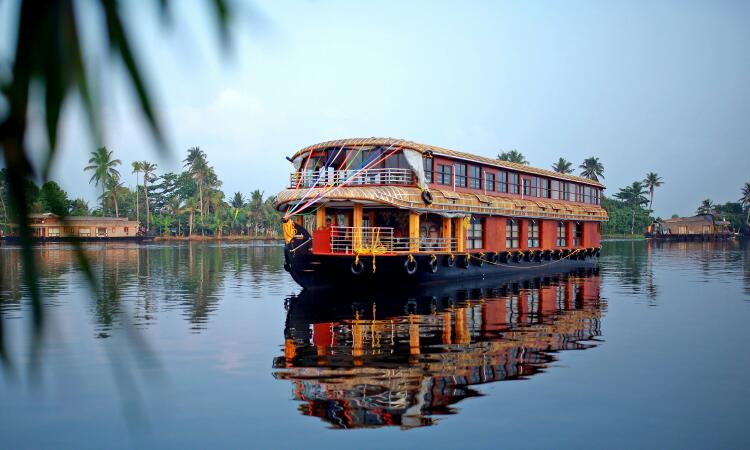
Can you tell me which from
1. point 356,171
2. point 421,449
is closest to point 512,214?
point 356,171

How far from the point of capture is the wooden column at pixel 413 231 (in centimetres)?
2255

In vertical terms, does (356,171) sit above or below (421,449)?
above

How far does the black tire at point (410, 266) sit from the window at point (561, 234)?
1614 cm

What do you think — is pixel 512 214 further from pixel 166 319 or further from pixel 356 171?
pixel 166 319

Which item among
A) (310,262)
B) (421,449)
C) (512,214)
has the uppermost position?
(512,214)

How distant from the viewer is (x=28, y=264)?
1.07 meters

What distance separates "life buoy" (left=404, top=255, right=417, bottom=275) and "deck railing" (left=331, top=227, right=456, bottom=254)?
0.36 meters

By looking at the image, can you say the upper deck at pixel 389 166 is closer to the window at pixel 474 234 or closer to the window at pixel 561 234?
the window at pixel 474 234

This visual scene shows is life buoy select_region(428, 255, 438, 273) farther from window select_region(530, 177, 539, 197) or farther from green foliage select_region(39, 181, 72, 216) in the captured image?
green foliage select_region(39, 181, 72, 216)

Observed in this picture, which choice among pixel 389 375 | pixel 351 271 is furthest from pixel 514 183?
pixel 389 375

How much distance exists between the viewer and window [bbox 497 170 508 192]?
30.0 metres

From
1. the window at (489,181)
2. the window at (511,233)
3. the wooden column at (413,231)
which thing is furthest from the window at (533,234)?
the wooden column at (413,231)

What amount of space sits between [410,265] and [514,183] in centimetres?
1124

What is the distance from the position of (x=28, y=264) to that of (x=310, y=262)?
67.4ft
